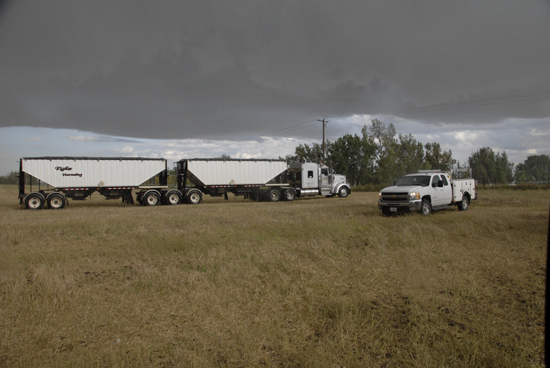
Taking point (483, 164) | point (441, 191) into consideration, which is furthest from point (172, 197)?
point (483, 164)

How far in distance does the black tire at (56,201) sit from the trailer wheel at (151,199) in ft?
17.3

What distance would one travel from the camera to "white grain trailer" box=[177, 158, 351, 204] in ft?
93.8

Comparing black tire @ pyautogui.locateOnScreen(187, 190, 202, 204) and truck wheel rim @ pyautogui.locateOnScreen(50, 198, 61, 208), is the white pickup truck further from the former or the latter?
truck wheel rim @ pyautogui.locateOnScreen(50, 198, 61, 208)

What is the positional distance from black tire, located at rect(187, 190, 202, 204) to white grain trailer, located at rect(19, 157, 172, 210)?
30.3 inches

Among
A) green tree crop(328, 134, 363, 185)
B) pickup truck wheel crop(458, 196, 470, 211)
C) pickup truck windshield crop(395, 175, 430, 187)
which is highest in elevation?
green tree crop(328, 134, 363, 185)

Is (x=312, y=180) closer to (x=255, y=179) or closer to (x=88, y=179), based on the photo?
(x=255, y=179)

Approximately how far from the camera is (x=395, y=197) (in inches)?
645

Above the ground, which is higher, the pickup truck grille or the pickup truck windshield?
the pickup truck windshield

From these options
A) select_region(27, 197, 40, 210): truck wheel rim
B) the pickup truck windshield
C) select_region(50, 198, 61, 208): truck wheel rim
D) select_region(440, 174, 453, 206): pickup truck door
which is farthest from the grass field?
select_region(27, 197, 40, 210): truck wheel rim

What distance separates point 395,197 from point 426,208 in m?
1.55

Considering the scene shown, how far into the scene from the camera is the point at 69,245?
11.2m

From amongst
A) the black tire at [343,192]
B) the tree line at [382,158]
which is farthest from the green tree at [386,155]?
the black tire at [343,192]

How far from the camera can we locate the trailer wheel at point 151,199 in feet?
87.9

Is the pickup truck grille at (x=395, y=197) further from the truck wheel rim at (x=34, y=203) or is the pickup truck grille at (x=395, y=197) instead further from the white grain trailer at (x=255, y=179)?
the truck wheel rim at (x=34, y=203)
